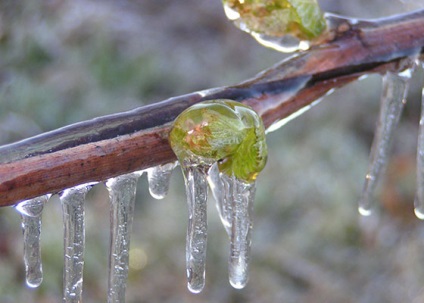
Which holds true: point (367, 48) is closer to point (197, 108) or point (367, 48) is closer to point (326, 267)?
→ point (197, 108)

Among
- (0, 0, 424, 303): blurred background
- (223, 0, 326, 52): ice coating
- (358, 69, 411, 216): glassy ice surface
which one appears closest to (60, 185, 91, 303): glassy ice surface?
(223, 0, 326, 52): ice coating

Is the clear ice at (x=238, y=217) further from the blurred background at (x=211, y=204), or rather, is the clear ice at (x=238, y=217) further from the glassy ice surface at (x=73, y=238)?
the blurred background at (x=211, y=204)

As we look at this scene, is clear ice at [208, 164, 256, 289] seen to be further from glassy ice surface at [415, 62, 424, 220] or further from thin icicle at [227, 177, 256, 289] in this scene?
glassy ice surface at [415, 62, 424, 220]

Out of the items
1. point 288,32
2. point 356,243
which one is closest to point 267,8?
point 288,32

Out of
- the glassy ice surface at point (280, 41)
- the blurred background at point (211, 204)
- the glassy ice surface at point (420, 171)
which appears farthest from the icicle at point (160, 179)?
the blurred background at point (211, 204)

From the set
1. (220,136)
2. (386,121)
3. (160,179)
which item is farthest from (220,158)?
(386,121)

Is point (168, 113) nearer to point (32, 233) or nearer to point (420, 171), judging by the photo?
point (32, 233)

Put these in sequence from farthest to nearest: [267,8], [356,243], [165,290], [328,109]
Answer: [328,109] < [356,243] < [165,290] < [267,8]
